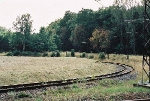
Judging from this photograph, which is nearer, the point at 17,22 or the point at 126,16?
the point at 126,16

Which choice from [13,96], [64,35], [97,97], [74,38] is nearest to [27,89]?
[13,96]

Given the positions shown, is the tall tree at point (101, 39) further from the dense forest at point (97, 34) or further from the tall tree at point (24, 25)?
the tall tree at point (24, 25)

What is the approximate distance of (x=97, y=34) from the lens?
71.2 m

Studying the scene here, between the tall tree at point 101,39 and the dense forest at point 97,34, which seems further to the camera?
the dense forest at point 97,34

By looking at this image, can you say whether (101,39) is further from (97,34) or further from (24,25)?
(24,25)

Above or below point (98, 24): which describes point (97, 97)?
below

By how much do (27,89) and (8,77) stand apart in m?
6.03

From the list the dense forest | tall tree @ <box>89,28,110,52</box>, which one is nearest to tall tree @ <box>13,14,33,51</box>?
the dense forest

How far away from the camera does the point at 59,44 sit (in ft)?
342

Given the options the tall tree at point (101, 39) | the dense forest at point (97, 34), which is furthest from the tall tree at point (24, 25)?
the tall tree at point (101, 39)

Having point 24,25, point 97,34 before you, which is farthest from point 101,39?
point 24,25

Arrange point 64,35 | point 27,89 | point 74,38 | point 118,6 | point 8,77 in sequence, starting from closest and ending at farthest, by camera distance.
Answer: point 27,89
point 8,77
point 118,6
point 74,38
point 64,35

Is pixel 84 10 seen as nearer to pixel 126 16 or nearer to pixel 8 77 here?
pixel 126 16

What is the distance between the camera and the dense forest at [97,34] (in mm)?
71188
